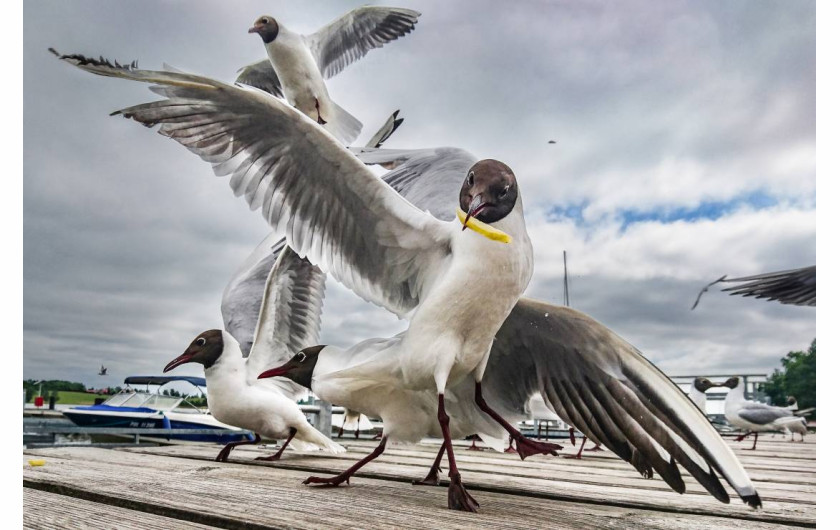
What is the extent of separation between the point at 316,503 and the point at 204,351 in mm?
1018

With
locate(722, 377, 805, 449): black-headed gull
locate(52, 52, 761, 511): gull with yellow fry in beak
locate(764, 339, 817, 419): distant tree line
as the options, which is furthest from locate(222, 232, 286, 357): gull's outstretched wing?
locate(722, 377, 805, 449): black-headed gull

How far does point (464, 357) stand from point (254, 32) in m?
1.20

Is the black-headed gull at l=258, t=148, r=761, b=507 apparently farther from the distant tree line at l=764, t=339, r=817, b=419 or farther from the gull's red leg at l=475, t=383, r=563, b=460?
the distant tree line at l=764, t=339, r=817, b=419

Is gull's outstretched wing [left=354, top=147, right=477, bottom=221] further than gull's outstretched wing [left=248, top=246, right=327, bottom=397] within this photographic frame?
No

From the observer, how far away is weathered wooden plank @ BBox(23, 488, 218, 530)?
0.82 m

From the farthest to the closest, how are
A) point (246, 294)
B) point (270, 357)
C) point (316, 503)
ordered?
1. point (246, 294)
2. point (270, 357)
3. point (316, 503)

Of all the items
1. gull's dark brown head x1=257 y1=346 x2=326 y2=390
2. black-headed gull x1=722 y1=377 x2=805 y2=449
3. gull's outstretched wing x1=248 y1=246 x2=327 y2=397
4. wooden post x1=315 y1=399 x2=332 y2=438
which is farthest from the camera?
black-headed gull x1=722 y1=377 x2=805 y2=449

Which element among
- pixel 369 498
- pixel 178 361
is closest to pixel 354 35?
pixel 178 361

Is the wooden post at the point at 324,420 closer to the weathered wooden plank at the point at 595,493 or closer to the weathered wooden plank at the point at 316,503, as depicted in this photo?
the weathered wooden plank at the point at 595,493

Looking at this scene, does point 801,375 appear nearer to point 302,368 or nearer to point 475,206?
point 475,206

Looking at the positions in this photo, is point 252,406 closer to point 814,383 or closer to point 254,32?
point 254,32

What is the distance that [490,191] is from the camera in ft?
3.41

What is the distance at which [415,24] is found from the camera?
1894 mm

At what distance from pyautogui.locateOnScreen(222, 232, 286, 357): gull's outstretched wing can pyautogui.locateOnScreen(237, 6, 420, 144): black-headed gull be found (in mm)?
616
